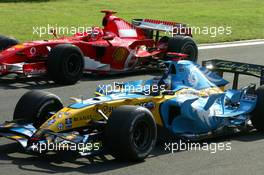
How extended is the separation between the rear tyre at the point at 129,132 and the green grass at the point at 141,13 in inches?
501

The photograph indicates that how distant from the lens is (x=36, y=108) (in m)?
8.91

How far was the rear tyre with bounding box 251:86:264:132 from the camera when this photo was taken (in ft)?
33.2

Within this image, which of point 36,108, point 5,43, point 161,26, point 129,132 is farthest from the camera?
point 161,26

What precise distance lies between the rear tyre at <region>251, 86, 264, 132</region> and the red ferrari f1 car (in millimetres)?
3724

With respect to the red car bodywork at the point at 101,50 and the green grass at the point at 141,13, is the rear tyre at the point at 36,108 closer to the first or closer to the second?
the red car bodywork at the point at 101,50

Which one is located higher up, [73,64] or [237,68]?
[237,68]

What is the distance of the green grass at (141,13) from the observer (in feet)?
78.8

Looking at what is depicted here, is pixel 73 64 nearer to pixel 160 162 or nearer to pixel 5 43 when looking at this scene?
pixel 5 43

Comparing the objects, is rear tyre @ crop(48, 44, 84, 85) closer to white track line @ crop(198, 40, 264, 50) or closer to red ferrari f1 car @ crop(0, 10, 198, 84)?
red ferrari f1 car @ crop(0, 10, 198, 84)

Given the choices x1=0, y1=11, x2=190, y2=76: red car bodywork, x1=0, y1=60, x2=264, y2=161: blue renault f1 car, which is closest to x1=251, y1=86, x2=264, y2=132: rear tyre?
x1=0, y1=60, x2=264, y2=161: blue renault f1 car

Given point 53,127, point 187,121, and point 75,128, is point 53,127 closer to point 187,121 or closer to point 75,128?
point 75,128

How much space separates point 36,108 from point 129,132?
1535mm

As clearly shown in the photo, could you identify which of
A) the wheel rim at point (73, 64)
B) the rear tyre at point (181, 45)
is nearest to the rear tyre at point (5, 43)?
the wheel rim at point (73, 64)

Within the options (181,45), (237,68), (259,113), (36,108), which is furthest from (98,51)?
(36,108)
